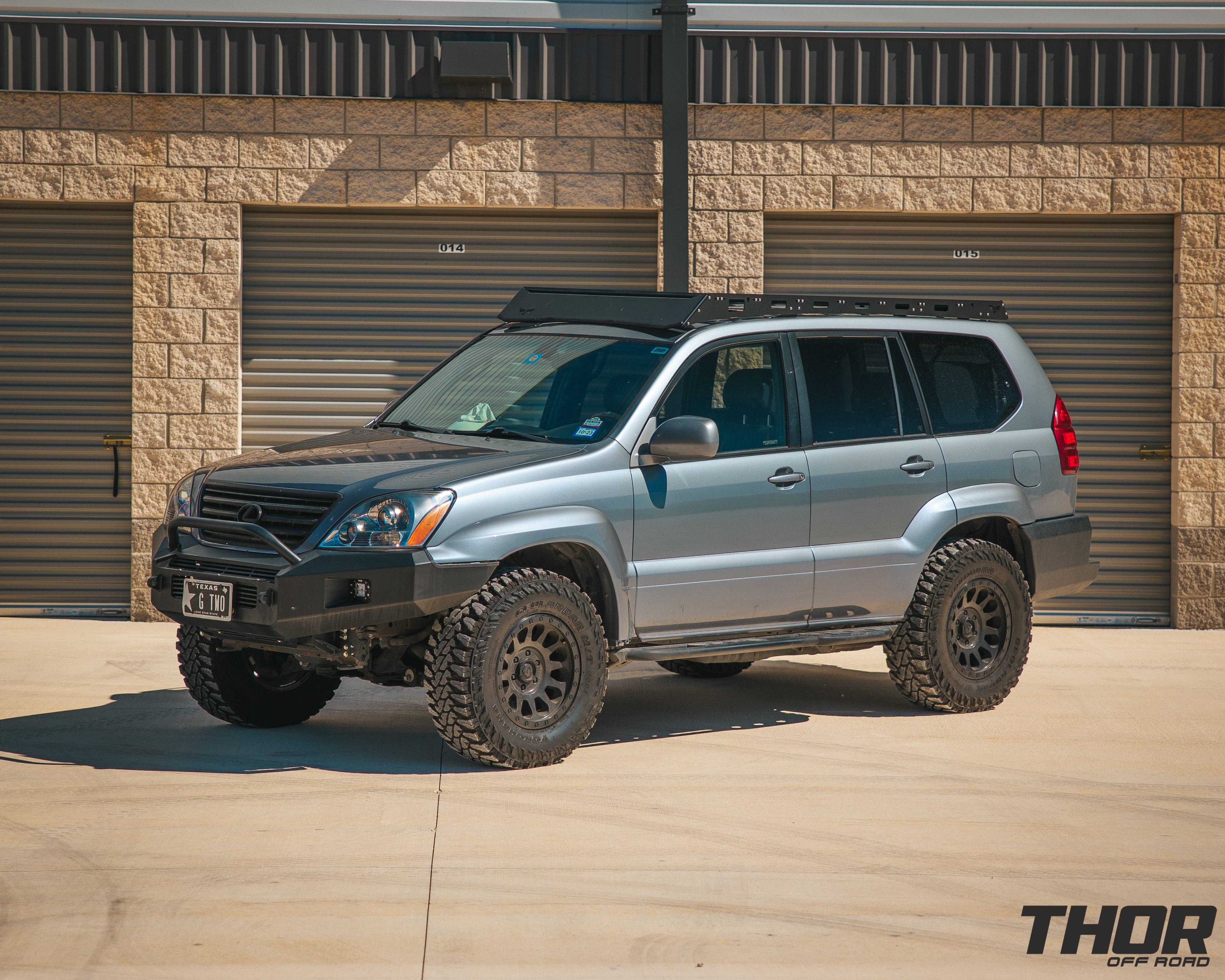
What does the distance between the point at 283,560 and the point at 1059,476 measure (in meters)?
4.56

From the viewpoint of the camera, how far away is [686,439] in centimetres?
662

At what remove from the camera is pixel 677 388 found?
707cm

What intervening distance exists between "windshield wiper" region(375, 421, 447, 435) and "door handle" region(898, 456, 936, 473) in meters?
2.42


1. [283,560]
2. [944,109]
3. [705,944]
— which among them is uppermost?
[944,109]

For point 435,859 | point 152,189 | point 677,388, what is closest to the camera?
point 435,859

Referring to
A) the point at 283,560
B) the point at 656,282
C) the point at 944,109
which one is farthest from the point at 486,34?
the point at 283,560

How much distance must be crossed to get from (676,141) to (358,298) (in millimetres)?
2755

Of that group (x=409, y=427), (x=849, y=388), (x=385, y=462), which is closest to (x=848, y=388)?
(x=849, y=388)

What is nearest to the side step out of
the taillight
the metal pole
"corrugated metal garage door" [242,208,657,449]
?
the taillight

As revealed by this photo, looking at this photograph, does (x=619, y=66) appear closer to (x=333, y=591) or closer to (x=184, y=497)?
(x=184, y=497)

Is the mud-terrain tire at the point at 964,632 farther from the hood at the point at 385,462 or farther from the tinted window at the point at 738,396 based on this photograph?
the hood at the point at 385,462

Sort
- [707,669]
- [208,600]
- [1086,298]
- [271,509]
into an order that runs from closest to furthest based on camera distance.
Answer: [208,600], [271,509], [707,669], [1086,298]

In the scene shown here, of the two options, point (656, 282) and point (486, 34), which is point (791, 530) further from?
point (486, 34)

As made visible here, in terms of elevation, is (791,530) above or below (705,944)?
above
